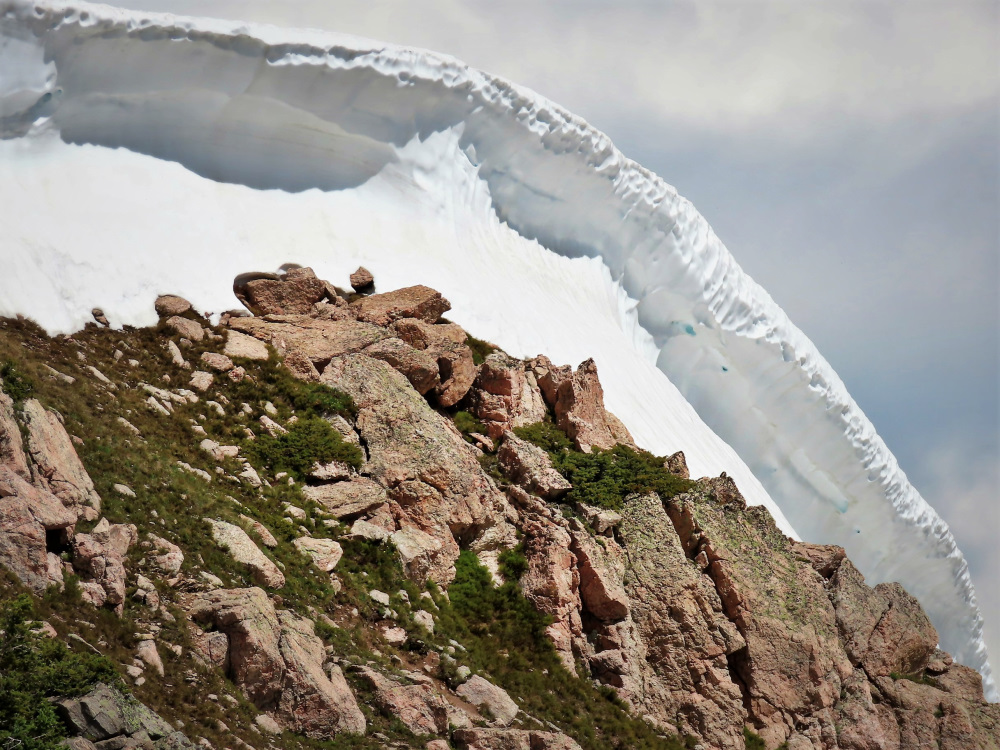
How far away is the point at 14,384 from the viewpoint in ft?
36.9

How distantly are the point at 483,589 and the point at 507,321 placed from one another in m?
8.40

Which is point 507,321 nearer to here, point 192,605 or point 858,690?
point 858,690

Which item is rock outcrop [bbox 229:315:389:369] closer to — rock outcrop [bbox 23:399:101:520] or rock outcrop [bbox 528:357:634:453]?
rock outcrop [bbox 528:357:634:453]

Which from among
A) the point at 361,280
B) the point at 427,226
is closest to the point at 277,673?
the point at 361,280

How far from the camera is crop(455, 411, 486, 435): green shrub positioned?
18375 millimetres

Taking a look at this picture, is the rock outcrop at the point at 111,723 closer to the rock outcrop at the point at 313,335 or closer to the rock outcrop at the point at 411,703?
the rock outcrop at the point at 411,703

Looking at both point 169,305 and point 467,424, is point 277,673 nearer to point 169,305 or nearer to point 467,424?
point 467,424

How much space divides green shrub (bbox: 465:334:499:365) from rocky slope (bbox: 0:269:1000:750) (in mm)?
100

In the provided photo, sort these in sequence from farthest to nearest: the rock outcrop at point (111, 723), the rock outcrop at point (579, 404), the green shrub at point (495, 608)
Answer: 1. the rock outcrop at point (579, 404)
2. the green shrub at point (495, 608)
3. the rock outcrop at point (111, 723)

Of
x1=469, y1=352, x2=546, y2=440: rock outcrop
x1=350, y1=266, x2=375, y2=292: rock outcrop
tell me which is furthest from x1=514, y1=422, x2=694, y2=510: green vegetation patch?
x1=350, y1=266, x2=375, y2=292: rock outcrop

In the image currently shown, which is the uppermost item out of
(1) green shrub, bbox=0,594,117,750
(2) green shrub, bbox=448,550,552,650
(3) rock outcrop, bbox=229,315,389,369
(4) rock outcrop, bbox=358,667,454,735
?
(3) rock outcrop, bbox=229,315,389,369

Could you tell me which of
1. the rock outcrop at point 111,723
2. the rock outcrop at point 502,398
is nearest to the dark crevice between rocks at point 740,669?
the rock outcrop at point 502,398

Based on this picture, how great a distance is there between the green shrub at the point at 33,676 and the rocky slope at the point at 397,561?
0.11 meters

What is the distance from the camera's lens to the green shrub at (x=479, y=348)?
67.1 feet
